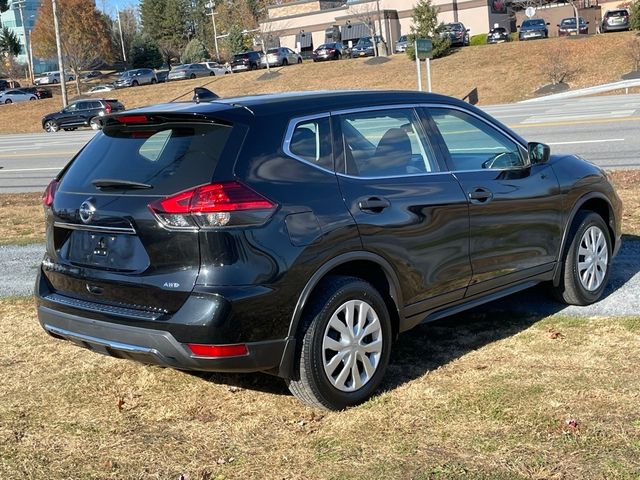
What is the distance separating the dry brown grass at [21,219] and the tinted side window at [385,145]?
635 centimetres

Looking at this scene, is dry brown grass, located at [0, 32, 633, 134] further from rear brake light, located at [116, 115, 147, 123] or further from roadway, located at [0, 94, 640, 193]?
rear brake light, located at [116, 115, 147, 123]

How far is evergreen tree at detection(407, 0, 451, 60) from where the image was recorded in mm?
46094

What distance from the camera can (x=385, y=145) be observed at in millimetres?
4750

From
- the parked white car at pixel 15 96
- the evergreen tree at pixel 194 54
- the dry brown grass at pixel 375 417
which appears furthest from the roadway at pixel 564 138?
the evergreen tree at pixel 194 54

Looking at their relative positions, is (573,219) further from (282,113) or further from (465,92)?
(465,92)

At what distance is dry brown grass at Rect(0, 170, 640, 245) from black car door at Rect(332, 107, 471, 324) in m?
4.00

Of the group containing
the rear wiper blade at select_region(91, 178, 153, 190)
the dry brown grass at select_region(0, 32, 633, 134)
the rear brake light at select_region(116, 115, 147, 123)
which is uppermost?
the dry brown grass at select_region(0, 32, 633, 134)

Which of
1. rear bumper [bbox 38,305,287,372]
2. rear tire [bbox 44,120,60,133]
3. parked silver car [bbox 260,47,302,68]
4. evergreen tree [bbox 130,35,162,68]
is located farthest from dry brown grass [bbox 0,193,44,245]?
evergreen tree [bbox 130,35,162,68]

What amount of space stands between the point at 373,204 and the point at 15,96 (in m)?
60.2

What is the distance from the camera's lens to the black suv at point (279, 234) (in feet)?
12.7

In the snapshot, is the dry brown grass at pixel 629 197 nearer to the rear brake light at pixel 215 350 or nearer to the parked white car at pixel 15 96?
the rear brake light at pixel 215 350

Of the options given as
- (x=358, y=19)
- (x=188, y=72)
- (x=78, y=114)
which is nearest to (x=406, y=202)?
(x=78, y=114)

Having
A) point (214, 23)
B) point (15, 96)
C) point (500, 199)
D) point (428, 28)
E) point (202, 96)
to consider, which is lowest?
point (500, 199)

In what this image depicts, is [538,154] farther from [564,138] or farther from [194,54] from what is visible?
[194,54]
